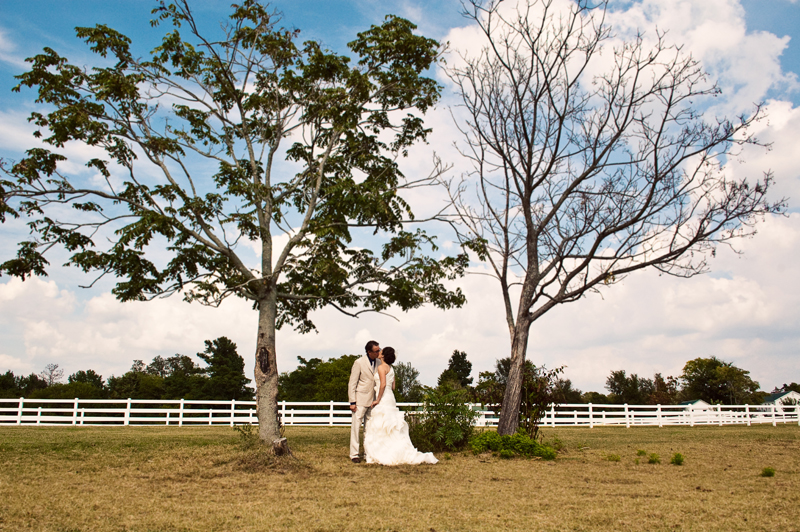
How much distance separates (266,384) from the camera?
10109mm

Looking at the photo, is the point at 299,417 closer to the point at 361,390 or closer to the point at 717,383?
the point at 361,390

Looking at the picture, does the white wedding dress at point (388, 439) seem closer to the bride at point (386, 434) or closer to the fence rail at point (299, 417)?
the bride at point (386, 434)

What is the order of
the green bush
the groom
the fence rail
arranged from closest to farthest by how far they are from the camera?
1. the groom
2. the green bush
3. the fence rail

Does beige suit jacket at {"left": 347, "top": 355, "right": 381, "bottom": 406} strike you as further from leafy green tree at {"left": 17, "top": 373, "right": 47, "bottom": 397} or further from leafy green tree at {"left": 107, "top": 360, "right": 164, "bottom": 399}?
leafy green tree at {"left": 17, "top": 373, "right": 47, "bottom": 397}

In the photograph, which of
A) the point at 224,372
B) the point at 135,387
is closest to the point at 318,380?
the point at 224,372

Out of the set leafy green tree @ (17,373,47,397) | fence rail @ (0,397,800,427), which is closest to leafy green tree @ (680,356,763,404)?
fence rail @ (0,397,800,427)

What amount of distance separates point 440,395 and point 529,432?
231 centimetres

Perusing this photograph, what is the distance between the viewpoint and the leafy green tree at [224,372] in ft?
160

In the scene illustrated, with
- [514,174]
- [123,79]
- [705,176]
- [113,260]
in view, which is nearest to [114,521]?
[113,260]

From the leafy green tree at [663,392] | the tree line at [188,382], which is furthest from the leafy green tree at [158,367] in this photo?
the leafy green tree at [663,392]

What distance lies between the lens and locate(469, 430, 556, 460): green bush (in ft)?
33.7

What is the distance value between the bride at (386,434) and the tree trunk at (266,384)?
1777 mm

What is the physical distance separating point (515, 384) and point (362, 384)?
12.7ft

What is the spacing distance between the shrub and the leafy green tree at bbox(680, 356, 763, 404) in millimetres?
57099
